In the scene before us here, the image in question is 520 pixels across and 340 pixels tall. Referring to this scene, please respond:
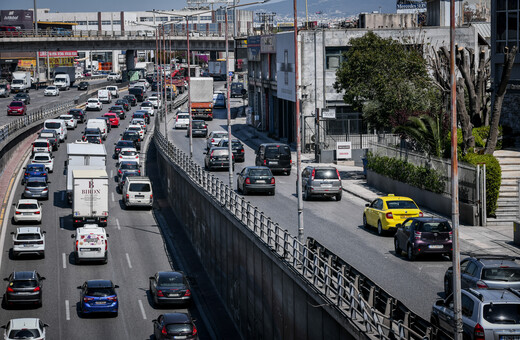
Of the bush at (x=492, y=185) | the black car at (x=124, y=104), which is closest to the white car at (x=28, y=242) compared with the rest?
the bush at (x=492, y=185)

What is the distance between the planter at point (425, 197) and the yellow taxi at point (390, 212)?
340 centimetres

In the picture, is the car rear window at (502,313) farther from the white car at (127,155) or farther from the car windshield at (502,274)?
the white car at (127,155)

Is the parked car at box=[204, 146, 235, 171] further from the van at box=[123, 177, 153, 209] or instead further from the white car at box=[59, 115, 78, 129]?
the white car at box=[59, 115, 78, 129]

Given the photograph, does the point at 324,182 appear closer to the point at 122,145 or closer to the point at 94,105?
the point at 122,145

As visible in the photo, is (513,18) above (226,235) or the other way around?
above

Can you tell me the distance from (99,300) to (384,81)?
25.5 metres

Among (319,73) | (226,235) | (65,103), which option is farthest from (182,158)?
(65,103)

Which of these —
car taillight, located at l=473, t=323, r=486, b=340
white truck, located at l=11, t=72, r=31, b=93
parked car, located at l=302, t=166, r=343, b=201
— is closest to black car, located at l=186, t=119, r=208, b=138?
Result: parked car, located at l=302, t=166, r=343, b=201

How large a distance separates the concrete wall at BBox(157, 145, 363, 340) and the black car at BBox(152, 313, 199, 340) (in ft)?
7.64

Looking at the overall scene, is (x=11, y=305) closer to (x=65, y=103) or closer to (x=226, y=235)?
(x=226, y=235)

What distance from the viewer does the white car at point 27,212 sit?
56.2 meters

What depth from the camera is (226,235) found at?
41.6 metres

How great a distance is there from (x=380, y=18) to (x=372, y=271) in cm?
5586

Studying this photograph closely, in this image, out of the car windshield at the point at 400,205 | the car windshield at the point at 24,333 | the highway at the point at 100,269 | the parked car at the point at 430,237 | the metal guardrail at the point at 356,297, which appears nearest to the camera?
the metal guardrail at the point at 356,297
